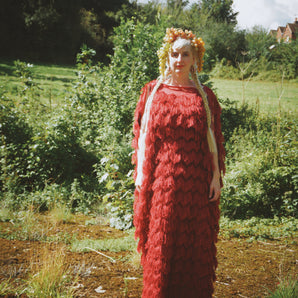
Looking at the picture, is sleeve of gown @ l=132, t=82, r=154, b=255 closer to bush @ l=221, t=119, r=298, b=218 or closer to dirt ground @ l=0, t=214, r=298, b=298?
dirt ground @ l=0, t=214, r=298, b=298

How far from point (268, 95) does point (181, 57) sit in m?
7.64

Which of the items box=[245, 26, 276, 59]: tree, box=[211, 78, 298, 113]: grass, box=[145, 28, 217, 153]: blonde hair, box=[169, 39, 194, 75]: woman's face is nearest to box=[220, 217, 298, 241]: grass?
box=[145, 28, 217, 153]: blonde hair

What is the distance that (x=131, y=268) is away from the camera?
251 cm

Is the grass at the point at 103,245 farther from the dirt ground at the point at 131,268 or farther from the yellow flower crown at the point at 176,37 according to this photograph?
the yellow flower crown at the point at 176,37

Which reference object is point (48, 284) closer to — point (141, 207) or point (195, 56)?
point (141, 207)

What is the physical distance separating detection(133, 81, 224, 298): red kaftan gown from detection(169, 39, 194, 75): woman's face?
18 centimetres

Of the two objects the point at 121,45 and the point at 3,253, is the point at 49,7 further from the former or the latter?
the point at 3,253

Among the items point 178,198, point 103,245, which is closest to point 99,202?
point 103,245

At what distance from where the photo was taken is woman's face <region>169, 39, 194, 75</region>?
6.12 feet

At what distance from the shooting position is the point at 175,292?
182 centimetres

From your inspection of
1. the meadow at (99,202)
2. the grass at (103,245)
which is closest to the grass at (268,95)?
the meadow at (99,202)

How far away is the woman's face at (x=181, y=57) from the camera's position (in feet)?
6.12

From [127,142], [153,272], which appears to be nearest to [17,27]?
[127,142]

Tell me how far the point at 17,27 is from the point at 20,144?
518 inches
